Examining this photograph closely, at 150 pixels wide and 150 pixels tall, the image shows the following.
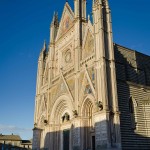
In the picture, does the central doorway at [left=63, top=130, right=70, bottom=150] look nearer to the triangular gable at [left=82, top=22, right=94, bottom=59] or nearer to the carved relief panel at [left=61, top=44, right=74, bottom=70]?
the carved relief panel at [left=61, top=44, right=74, bottom=70]

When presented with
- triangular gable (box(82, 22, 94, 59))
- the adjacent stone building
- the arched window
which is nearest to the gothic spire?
triangular gable (box(82, 22, 94, 59))

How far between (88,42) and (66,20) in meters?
8.53

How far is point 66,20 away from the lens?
3291 centimetres

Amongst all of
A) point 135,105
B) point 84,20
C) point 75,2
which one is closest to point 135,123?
point 135,105

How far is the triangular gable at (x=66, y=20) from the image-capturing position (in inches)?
1245

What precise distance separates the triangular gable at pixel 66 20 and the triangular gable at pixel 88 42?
5.42 metres

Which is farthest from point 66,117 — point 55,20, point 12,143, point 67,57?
point 12,143

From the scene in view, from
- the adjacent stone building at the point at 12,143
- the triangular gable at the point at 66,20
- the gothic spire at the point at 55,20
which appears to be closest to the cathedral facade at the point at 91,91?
the triangular gable at the point at 66,20

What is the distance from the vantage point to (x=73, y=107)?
978 inches

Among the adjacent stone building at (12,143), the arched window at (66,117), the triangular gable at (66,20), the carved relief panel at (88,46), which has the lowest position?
the adjacent stone building at (12,143)

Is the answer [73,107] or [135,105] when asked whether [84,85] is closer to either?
[73,107]

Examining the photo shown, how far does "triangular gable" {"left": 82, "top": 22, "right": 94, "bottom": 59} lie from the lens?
25.2 meters

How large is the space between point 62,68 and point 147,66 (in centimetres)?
1085

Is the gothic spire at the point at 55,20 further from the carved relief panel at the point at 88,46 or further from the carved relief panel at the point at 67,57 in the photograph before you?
the carved relief panel at the point at 88,46
